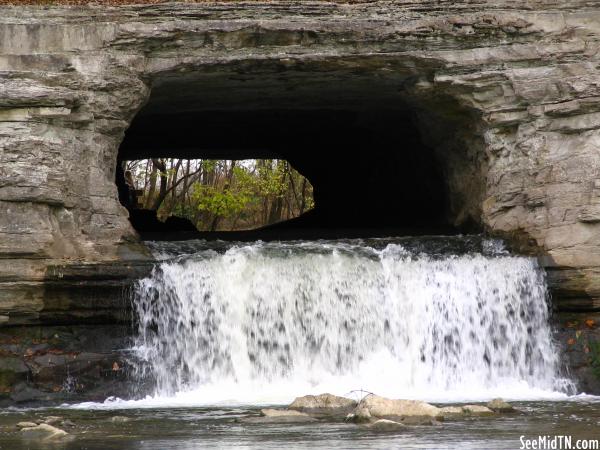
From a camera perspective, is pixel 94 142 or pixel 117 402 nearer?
pixel 117 402

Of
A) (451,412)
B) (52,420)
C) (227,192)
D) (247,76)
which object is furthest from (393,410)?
(227,192)

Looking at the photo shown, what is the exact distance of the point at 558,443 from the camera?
7676 millimetres

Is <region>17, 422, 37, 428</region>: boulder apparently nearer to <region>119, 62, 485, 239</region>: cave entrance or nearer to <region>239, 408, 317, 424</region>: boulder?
<region>239, 408, 317, 424</region>: boulder

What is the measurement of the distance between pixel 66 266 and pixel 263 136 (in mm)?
9544

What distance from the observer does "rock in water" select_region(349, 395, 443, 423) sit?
9047mm

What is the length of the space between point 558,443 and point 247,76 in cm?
807

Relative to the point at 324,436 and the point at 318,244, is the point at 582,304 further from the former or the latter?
the point at 324,436

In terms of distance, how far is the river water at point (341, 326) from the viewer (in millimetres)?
12312

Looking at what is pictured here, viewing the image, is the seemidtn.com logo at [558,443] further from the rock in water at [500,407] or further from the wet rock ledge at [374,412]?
the rock in water at [500,407]

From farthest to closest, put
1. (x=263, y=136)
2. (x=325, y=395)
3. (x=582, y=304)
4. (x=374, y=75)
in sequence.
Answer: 1. (x=263, y=136)
2. (x=374, y=75)
3. (x=582, y=304)
4. (x=325, y=395)

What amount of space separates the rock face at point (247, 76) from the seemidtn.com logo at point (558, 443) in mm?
5368

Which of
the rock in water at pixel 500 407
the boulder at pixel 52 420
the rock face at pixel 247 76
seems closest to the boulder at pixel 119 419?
the boulder at pixel 52 420

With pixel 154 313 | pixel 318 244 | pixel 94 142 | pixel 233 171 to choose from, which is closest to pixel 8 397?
pixel 154 313

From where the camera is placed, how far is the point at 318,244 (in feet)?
44.4
